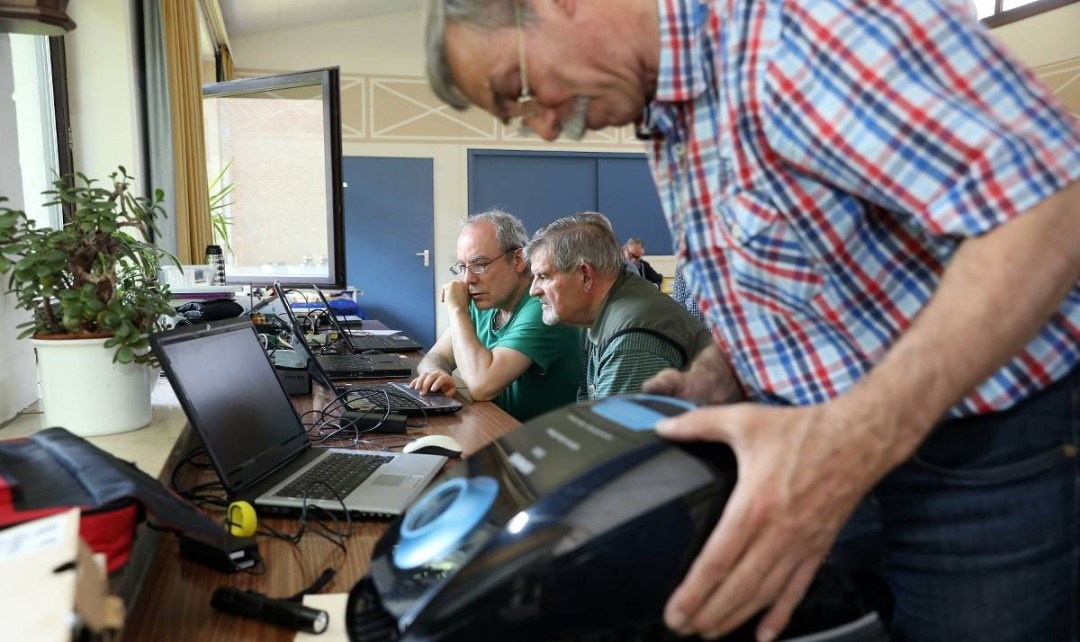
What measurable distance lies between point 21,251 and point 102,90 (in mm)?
1915

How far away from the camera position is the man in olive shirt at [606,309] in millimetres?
1929

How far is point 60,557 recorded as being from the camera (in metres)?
0.58

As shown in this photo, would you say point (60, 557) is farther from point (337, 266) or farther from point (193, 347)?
point (337, 266)

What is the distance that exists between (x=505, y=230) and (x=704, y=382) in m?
1.91

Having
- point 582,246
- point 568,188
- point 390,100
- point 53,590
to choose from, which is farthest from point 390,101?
point 53,590

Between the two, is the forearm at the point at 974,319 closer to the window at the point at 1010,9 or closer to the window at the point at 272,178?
the window at the point at 1010,9

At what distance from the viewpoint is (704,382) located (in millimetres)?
905

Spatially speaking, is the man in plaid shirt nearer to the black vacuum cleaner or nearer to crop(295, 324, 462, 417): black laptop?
the black vacuum cleaner

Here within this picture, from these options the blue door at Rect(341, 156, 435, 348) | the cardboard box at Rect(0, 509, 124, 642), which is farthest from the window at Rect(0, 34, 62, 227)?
the blue door at Rect(341, 156, 435, 348)

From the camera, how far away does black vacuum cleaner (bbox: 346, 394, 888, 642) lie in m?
0.56

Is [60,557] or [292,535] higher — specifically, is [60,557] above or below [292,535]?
above

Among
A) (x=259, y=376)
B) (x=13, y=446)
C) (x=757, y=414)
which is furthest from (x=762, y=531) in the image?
(x=259, y=376)

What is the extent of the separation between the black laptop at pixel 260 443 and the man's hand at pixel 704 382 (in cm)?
43

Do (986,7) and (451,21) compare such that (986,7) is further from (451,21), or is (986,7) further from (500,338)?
(451,21)
